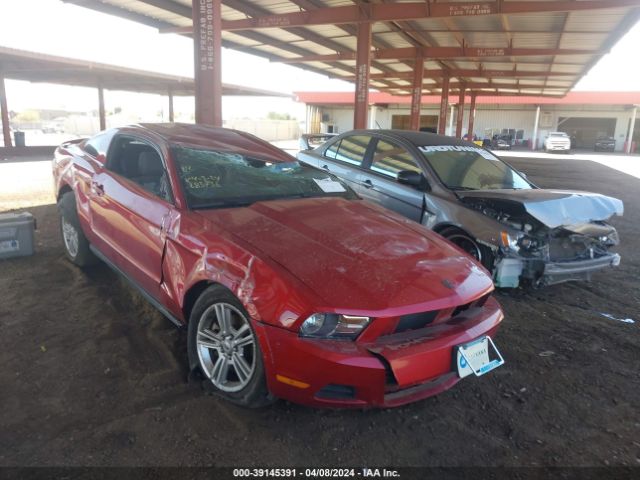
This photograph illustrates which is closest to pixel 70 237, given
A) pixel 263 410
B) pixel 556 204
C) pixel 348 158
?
pixel 263 410

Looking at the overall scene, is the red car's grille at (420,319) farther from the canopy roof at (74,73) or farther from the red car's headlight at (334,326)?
the canopy roof at (74,73)

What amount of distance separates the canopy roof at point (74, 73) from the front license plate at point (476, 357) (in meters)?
17.8

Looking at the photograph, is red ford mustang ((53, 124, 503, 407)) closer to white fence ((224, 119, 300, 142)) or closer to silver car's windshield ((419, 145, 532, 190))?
silver car's windshield ((419, 145, 532, 190))

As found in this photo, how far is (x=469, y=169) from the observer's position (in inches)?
213

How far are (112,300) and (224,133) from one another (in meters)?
1.78

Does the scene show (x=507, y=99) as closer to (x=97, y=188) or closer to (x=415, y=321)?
(x=97, y=188)

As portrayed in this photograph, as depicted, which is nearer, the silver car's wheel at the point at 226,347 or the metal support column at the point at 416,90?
the silver car's wheel at the point at 226,347

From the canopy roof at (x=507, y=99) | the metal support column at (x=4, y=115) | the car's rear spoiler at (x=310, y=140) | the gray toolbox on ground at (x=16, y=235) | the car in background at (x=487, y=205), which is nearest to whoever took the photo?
the car in background at (x=487, y=205)

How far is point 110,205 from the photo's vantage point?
385cm

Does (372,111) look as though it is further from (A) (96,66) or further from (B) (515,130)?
(A) (96,66)

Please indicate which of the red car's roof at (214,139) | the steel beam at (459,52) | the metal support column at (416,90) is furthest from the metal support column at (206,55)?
the metal support column at (416,90)

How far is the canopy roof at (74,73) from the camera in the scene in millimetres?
16953

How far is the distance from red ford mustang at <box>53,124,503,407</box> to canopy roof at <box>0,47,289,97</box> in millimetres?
15774

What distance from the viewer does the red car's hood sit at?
7.89ft
